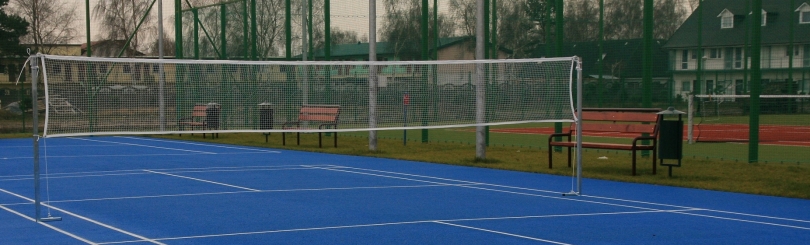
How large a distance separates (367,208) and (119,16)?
47596 mm

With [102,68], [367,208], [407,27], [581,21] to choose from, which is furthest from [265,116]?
[407,27]

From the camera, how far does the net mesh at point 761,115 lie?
19453 mm

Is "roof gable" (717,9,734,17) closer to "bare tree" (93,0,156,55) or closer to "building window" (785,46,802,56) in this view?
"building window" (785,46,802,56)

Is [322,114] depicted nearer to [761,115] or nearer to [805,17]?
[761,115]

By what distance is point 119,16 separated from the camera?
54.3 metres

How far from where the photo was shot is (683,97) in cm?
1902

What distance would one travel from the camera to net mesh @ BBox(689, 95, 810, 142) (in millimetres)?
19453


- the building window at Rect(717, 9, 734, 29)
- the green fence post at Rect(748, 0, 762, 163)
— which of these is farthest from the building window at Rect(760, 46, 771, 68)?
the green fence post at Rect(748, 0, 762, 163)

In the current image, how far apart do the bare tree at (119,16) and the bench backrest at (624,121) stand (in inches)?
1558

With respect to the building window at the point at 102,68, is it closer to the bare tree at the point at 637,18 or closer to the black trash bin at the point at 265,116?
the black trash bin at the point at 265,116

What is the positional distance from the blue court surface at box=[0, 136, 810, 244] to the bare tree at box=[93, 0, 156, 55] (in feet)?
126

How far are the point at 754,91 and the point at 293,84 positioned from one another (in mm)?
7497

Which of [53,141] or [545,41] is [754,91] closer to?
[545,41]

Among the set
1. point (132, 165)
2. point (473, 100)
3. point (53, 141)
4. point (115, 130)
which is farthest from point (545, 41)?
point (53, 141)
